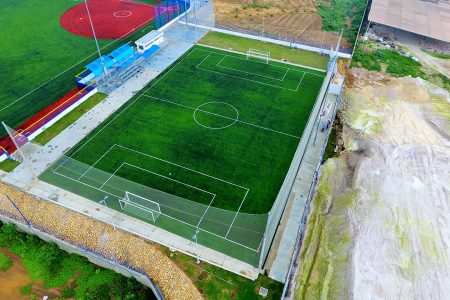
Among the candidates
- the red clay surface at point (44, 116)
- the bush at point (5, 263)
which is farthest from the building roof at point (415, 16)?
the bush at point (5, 263)

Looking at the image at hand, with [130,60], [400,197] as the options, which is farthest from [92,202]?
[400,197]

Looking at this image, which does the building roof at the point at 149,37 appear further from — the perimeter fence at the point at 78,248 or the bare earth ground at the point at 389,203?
the bare earth ground at the point at 389,203

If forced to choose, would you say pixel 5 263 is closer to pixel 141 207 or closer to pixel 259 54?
pixel 141 207

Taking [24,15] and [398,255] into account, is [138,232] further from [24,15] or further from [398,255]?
[24,15]

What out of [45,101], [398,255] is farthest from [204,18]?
[398,255]

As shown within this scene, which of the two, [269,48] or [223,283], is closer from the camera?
[223,283]

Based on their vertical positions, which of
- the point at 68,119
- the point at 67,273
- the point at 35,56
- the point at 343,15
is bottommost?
the point at 67,273
